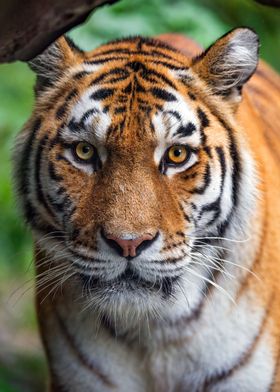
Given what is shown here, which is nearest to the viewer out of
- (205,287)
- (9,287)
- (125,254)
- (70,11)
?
(70,11)

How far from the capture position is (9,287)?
21.7ft

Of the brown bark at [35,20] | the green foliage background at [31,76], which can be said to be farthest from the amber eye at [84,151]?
the green foliage background at [31,76]

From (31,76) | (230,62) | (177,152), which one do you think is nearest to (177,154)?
(177,152)

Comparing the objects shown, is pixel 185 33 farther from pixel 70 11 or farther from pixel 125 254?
pixel 70 11

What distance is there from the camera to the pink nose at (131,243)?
10.1 feet

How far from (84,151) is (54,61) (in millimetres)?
394

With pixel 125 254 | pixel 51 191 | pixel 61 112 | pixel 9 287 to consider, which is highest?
pixel 61 112

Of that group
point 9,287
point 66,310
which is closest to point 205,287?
point 66,310

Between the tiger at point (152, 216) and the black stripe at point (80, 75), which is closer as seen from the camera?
the tiger at point (152, 216)

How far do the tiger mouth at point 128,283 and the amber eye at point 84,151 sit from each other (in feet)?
1.30

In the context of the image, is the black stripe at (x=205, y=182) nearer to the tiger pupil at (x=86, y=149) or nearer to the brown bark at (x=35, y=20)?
the tiger pupil at (x=86, y=149)

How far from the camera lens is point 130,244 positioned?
3078 mm

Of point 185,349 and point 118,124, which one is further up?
point 118,124

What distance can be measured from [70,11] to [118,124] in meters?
0.73
